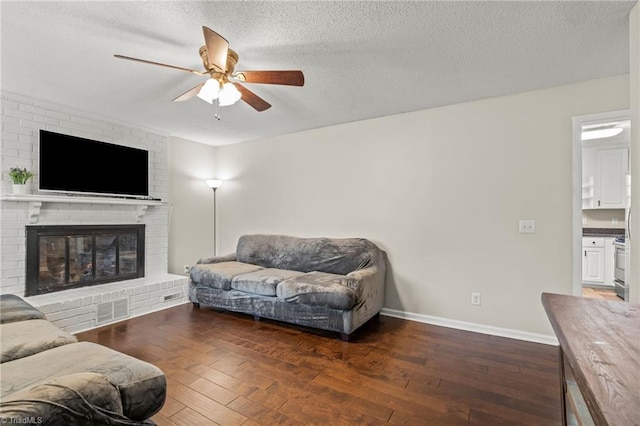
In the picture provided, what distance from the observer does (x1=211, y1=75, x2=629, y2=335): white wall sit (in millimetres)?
2801

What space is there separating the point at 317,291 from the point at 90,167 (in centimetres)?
303

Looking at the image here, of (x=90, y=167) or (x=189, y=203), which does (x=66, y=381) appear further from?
(x=189, y=203)

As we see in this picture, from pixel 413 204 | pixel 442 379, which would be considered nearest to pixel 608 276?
pixel 413 204

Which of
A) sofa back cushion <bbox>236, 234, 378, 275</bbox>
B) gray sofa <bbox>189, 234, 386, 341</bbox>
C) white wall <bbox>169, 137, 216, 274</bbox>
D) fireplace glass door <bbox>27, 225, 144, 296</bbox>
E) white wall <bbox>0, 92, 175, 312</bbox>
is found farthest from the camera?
white wall <bbox>169, 137, 216, 274</bbox>

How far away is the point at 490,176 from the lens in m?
3.07

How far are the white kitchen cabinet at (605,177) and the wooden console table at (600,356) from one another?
4918 millimetres

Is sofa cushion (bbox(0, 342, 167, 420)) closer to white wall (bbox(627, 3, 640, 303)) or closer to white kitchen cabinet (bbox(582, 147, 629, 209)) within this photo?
white wall (bbox(627, 3, 640, 303))

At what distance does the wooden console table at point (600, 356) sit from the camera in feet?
2.16

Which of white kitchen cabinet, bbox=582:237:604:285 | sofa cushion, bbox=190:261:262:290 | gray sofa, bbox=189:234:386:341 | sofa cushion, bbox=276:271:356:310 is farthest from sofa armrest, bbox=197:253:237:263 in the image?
white kitchen cabinet, bbox=582:237:604:285

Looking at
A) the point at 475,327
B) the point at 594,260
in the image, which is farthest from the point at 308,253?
the point at 594,260

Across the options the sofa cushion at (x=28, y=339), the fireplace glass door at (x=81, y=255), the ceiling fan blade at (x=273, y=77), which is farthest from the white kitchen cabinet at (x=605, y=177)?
the fireplace glass door at (x=81, y=255)

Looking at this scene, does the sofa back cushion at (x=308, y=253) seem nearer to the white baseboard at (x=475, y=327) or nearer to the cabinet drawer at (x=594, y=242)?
the white baseboard at (x=475, y=327)

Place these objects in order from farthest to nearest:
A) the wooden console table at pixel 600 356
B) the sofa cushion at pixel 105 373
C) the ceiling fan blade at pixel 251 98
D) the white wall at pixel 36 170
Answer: the white wall at pixel 36 170 → the ceiling fan blade at pixel 251 98 → the sofa cushion at pixel 105 373 → the wooden console table at pixel 600 356

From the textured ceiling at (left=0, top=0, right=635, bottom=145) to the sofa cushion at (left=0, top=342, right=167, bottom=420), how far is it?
189 cm
